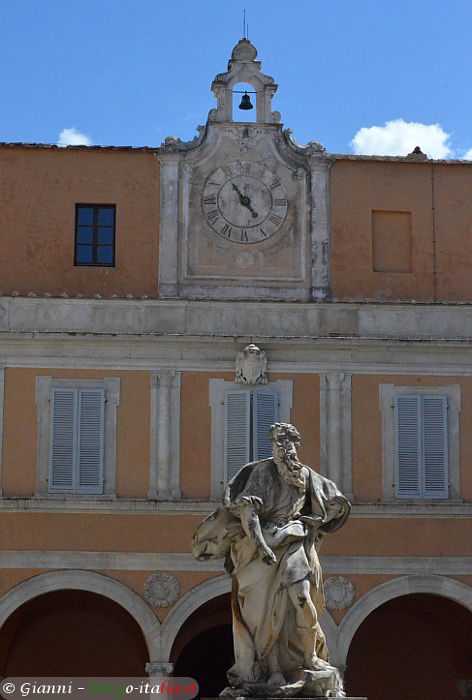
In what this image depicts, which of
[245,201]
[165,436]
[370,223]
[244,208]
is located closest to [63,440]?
[165,436]

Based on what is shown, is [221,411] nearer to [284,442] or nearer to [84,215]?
[84,215]

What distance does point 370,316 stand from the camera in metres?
27.0

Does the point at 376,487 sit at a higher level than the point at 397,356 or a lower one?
lower

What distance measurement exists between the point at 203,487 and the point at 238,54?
7667 millimetres

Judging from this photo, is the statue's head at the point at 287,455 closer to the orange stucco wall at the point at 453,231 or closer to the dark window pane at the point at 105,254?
the dark window pane at the point at 105,254

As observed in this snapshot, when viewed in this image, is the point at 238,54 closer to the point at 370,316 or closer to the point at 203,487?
the point at 370,316

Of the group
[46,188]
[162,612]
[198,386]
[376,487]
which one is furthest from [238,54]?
[162,612]

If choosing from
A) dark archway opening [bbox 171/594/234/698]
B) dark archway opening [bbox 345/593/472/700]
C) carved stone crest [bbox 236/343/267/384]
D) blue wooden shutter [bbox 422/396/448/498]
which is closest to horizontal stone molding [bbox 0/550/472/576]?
blue wooden shutter [bbox 422/396/448/498]

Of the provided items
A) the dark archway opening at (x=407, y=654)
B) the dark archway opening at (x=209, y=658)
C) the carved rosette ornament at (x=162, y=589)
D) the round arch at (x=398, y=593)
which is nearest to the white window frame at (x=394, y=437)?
the round arch at (x=398, y=593)

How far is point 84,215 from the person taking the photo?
90.4ft

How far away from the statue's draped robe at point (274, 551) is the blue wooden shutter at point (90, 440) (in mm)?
13610

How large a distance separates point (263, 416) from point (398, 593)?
363cm

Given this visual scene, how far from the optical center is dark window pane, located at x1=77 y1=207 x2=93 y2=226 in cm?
2753

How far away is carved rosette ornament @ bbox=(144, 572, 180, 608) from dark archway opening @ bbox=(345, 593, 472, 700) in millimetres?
4140
